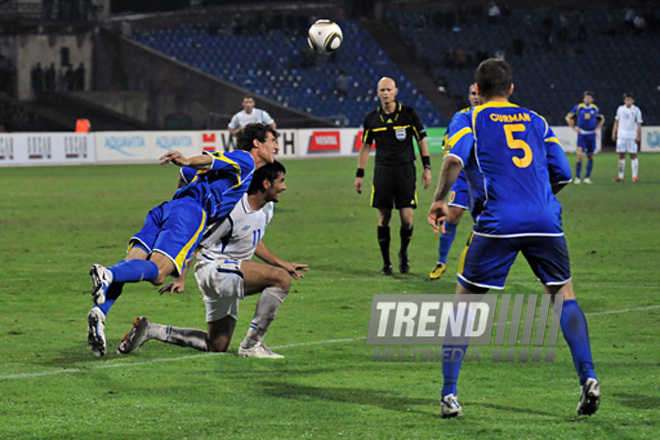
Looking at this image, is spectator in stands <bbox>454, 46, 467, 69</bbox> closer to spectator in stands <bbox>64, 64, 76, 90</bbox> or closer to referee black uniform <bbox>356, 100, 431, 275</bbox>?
spectator in stands <bbox>64, 64, 76, 90</bbox>

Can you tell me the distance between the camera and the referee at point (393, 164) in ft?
37.4

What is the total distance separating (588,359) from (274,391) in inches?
76.6

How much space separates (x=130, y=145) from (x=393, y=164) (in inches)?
967

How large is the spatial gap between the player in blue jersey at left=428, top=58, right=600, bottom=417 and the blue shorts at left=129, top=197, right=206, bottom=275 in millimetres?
2288

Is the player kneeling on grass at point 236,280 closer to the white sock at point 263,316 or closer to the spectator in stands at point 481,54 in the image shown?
the white sock at point 263,316

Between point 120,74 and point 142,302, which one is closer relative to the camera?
point 142,302

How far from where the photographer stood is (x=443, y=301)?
9195 mm

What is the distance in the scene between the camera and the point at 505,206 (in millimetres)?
5152

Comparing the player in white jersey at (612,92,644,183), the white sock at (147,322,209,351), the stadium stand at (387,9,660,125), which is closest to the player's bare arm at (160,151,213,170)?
the white sock at (147,322,209,351)

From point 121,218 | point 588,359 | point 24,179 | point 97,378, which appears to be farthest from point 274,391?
point 24,179

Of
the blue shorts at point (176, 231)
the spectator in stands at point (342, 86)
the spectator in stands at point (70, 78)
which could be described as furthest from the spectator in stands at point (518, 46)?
the blue shorts at point (176, 231)

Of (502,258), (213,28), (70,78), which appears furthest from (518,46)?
(502,258)

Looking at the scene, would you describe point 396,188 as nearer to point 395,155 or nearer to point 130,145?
point 395,155

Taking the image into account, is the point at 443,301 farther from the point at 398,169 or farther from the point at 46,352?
the point at 46,352
